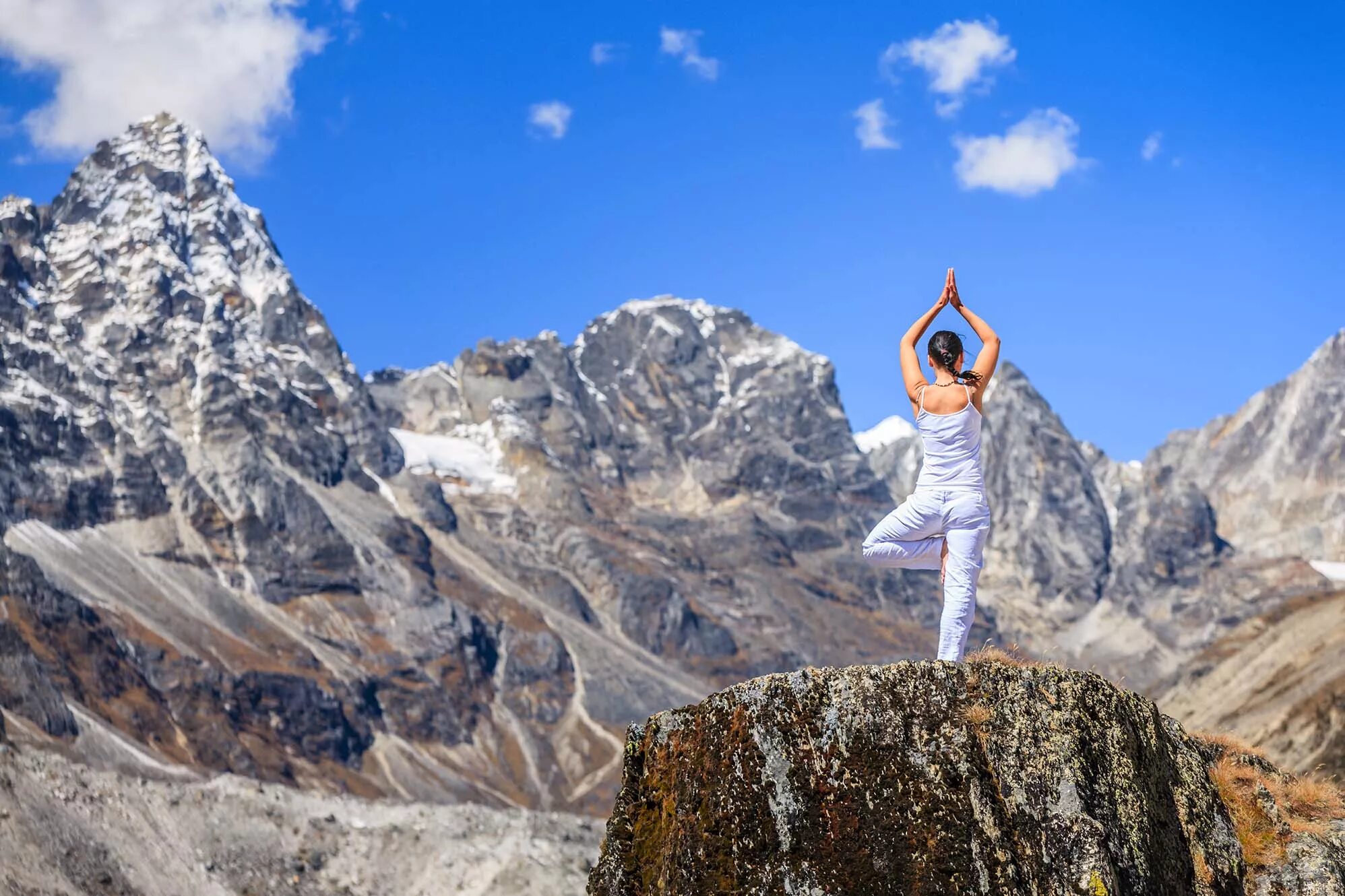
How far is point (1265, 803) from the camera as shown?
49.9 feet

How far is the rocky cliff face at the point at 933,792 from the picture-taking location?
40.8 feet

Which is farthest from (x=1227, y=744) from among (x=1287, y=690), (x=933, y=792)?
(x=1287, y=690)

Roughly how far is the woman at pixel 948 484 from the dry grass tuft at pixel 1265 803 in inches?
127

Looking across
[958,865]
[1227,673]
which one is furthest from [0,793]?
[1227,673]

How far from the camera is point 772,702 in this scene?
44.1 feet

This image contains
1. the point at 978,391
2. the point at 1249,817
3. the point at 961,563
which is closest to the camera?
the point at 961,563

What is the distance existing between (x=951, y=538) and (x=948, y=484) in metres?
0.47

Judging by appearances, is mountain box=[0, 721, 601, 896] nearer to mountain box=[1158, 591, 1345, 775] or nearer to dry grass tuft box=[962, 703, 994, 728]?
mountain box=[1158, 591, 1345, 775]

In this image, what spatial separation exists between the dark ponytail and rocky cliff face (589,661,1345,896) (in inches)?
110

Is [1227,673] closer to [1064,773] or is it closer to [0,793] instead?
[0,793]

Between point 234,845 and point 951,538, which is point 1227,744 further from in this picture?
point 234,845

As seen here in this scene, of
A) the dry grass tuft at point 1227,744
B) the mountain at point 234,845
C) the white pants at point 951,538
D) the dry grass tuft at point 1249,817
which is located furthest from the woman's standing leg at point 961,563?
the mountain at point 234,845

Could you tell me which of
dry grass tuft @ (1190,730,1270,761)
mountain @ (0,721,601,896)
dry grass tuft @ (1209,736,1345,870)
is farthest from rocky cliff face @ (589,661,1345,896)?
mountain @ (0,721,601,896)

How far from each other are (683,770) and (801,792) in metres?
1.32
